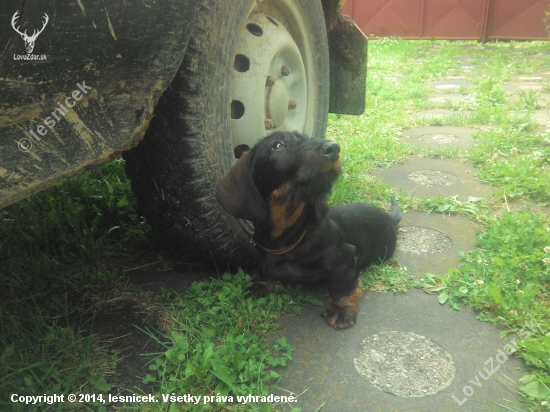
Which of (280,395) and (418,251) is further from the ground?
(418,251)

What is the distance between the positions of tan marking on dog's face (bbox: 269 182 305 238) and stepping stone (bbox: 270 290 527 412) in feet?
A: 1.50

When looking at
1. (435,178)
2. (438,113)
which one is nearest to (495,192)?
(435,178)

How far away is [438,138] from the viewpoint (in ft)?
15.9

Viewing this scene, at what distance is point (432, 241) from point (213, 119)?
64.3 inches

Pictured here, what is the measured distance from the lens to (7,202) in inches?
61.2

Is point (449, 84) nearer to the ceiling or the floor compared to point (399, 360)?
nearer to the ceiling

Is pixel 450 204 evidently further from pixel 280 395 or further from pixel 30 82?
pixel 30 82

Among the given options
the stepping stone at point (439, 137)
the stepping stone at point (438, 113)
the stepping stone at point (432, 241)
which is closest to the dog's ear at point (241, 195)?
the stepping stone at point (432, 241)

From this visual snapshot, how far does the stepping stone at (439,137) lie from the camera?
4.64 metres

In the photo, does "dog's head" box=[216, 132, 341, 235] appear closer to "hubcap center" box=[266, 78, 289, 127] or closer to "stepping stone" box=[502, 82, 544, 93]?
"hubcap center" box=[266, 78, 289, 127]

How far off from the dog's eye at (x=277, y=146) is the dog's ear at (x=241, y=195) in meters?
0.16

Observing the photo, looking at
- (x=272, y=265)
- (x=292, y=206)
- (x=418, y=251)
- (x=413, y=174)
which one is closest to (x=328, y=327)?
(x=272, y=265)

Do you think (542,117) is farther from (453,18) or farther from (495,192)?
(453,18)

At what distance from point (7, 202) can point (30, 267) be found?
1.31m
